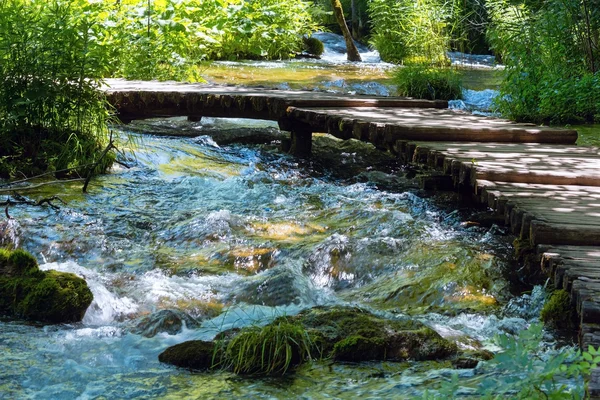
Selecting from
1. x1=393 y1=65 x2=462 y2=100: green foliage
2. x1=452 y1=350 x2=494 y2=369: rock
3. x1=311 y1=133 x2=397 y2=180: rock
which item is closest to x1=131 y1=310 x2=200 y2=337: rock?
x1=452 y1=350 x2=494 y2=369: rock

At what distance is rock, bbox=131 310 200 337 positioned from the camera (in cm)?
446

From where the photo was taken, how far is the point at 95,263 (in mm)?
5801

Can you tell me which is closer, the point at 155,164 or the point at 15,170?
the point at 15,170

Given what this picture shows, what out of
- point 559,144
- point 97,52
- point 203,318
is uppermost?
point 97,52

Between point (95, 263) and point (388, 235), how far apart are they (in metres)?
2.21

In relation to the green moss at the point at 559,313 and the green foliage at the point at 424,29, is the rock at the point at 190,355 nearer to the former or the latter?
the green moss at the point at 559,313

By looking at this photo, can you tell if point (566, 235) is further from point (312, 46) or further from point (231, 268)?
point (312, 46)

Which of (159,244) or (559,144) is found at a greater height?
(559,144)

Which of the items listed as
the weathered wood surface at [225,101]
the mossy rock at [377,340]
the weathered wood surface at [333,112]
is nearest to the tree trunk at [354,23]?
the weathered wood surface at [333,112]

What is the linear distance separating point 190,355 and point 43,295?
1199 mm

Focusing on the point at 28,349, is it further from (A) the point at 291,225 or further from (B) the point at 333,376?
(A) the point at 291,225

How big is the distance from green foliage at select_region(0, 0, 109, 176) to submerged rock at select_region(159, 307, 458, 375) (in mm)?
4195

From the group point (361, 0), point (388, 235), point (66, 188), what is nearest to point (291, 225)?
point (388, 235)

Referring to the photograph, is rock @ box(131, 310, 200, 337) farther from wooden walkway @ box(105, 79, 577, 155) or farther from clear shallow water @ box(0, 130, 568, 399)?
wooden walkway @ box(105, 79, 577, 155)
